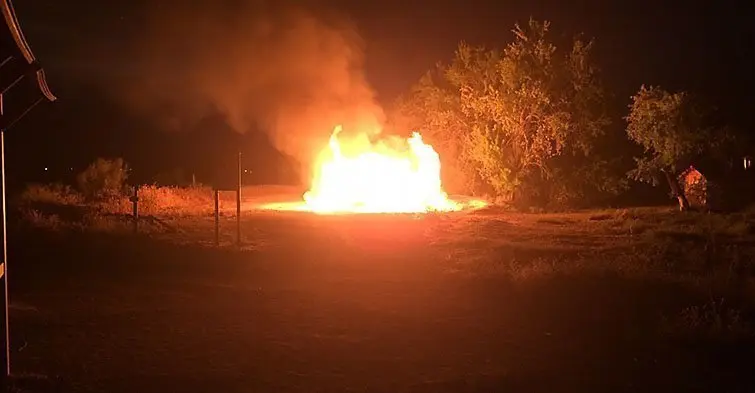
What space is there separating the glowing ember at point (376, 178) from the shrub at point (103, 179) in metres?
10.1

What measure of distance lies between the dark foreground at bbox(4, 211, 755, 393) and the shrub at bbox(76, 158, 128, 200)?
20169 millimetres

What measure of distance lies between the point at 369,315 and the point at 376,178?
24741mm

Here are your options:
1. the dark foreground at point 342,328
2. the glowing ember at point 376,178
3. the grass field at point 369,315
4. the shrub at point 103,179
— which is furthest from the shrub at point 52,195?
the dark foreground at point 342,328

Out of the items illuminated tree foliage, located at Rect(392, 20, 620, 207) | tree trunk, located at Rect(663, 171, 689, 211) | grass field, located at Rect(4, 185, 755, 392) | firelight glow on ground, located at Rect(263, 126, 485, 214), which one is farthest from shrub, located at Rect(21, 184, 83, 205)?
tree trunk, located at Rect(663, 171, 689, 211)

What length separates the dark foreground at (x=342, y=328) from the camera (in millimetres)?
6930

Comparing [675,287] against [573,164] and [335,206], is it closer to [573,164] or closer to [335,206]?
[335,206]

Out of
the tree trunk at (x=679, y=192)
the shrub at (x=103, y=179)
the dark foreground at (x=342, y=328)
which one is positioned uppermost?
the shrub at (x=103, y=179)

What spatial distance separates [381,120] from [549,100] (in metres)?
10.4

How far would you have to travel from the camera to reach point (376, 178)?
34.6 m

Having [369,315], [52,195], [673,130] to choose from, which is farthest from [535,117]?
[369,315]

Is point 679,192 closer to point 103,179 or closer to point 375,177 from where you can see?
point 375,177

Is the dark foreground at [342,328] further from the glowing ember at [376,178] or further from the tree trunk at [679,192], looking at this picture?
the glowing ember at [376,178]

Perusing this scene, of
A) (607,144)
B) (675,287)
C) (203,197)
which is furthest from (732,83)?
(675,287)

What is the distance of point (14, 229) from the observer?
58.4ft
